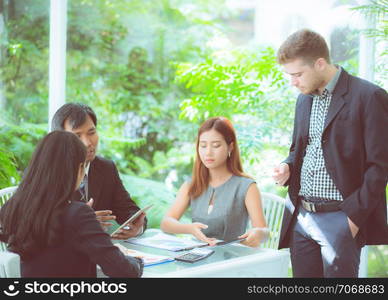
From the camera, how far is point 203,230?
275cm

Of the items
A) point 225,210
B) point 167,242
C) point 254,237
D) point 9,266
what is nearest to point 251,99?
point 225,210

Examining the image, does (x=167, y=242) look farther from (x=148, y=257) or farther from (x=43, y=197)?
(x=43, y=197)

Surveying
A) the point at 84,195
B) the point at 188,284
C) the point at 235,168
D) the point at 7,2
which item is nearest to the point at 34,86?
the point at 7,2

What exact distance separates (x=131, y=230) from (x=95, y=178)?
0.39m

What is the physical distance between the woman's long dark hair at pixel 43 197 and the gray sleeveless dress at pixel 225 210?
1.02 m

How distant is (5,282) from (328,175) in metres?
1.36

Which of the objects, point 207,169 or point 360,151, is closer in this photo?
point 360,151

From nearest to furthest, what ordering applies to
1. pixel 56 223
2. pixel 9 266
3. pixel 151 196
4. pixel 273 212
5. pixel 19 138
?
pixel 56 223
pixel 9 266
pixel 273 212
pixel 19 138
pixel 151 196

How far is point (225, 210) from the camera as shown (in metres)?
2.74

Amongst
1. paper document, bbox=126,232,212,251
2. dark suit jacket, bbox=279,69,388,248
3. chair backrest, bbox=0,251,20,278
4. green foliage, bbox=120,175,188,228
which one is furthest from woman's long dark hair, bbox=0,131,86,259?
green foliage, bbox=120,175,188,228

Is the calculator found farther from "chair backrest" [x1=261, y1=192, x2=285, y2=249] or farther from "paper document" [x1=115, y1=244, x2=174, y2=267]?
"chair backrest" [x1=261, y1=192, x2=285, y2=249]

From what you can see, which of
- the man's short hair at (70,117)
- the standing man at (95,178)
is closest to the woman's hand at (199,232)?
the standing man at (95,178)

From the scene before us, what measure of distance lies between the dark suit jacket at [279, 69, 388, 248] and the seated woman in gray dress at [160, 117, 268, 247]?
0.55 metres

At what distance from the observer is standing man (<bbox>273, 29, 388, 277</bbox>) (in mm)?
2207
